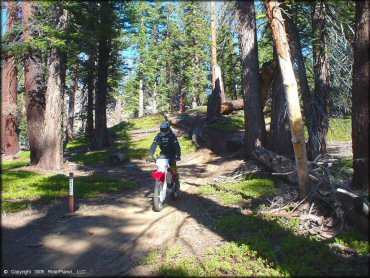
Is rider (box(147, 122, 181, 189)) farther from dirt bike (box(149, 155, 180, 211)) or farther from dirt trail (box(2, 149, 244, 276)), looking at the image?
dirt trail (box(2, 149, 244, 276))

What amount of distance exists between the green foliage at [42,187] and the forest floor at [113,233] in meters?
0.47

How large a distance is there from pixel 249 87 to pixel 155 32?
123ft

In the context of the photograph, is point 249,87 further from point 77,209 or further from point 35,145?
point 35,145

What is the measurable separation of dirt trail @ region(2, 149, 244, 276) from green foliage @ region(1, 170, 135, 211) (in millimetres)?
566

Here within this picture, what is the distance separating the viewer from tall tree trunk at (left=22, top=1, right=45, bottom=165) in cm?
1526

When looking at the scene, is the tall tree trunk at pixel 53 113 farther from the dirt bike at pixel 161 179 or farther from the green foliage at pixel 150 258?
the green foliage at pixel 150 258

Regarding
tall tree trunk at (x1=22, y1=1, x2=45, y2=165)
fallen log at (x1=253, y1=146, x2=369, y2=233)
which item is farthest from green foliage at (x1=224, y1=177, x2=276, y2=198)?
tall tree trunk at (x1=22, y1=1, x2=45, y2=165)

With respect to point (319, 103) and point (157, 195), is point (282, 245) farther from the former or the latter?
point (319, 103)

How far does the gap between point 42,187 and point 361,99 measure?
9.93 m

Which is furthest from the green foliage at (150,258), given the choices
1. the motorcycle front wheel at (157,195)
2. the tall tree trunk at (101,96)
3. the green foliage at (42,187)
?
the tall tree trunk at (101,96)

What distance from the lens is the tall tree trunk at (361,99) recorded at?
649 cm

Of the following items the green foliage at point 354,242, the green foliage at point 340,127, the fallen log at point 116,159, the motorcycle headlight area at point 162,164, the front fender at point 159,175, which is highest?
the green foliage at point 340,127

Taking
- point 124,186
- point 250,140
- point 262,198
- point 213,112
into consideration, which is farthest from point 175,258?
point 213,112

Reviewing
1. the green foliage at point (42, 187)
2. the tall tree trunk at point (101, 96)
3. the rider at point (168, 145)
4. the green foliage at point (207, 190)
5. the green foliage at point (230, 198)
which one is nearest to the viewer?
the green foliage at point (230, 198)
